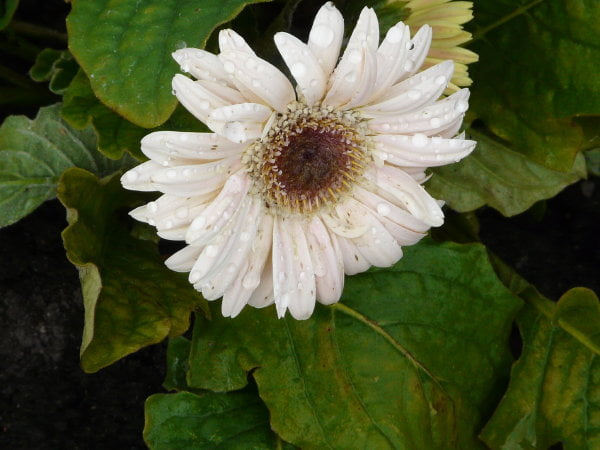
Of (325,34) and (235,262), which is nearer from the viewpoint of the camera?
(325,34)

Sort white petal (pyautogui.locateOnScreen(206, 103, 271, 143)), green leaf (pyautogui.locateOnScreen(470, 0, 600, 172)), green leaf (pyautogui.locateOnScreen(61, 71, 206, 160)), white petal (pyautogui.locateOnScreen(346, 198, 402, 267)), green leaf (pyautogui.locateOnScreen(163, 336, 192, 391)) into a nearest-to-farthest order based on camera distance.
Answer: white petal (pyautogui.locateOnScreen(206, 103, 271, 143)) → white petal (pyautogui.locateOnScreen(346, 198, 402, 267)) → green leaf (pyautogui.locateOnScreen(61, 71, 206, 160)) → green leaf (pyautogui.locateOnScreen(470, 0, 600, 172)) → green leaf (pyautogui.locateOnScreen(163, 336, 192, 391))

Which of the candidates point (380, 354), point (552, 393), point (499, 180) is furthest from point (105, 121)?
point (552, 393)

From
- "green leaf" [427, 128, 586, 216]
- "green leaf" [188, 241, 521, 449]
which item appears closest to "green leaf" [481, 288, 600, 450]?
"green leaf" [188, 241, 521, 449]

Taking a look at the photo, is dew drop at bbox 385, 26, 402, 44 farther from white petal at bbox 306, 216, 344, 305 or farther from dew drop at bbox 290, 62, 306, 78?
white petal at bbox 306, 216, 344, 305

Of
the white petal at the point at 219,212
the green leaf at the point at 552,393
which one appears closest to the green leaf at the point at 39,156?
the white petal at the point at 219,212

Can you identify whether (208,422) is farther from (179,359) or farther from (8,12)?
(8,12)

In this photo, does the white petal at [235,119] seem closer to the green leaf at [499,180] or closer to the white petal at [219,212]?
the white petal at [219,212]
